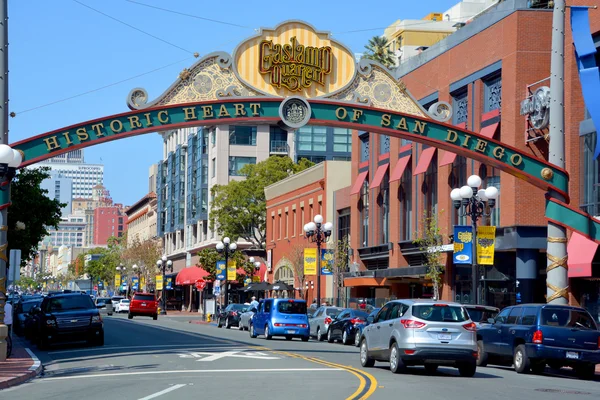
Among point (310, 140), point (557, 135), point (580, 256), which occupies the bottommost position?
point (580, 256)

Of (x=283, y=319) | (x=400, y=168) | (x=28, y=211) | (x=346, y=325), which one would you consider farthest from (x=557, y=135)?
(x=28, y=211)

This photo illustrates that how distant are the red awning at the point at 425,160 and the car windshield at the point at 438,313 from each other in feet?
90.4

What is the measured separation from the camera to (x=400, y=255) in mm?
52844

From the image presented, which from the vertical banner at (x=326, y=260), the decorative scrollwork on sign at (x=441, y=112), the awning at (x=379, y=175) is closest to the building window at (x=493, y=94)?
the vertical banner at (x=326, y=260)

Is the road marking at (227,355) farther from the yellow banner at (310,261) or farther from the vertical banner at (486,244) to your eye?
the yellow banner at (310,261)

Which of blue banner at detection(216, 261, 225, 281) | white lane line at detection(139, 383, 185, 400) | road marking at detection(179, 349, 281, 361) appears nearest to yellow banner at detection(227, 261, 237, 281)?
blue banner at detection(216, 261, 225, 281)

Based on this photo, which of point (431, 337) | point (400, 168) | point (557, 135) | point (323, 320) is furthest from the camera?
point (400, 168)

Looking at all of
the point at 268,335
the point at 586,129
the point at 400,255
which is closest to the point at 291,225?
the point at 400,255

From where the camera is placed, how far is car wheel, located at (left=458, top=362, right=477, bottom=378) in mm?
21141

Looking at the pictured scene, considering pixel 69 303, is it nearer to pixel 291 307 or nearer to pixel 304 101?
pixel 291 307

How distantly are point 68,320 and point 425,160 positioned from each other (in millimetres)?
22852

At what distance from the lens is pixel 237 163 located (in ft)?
330

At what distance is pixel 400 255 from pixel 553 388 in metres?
33.8

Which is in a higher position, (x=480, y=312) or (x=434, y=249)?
(x=434, y=249)
